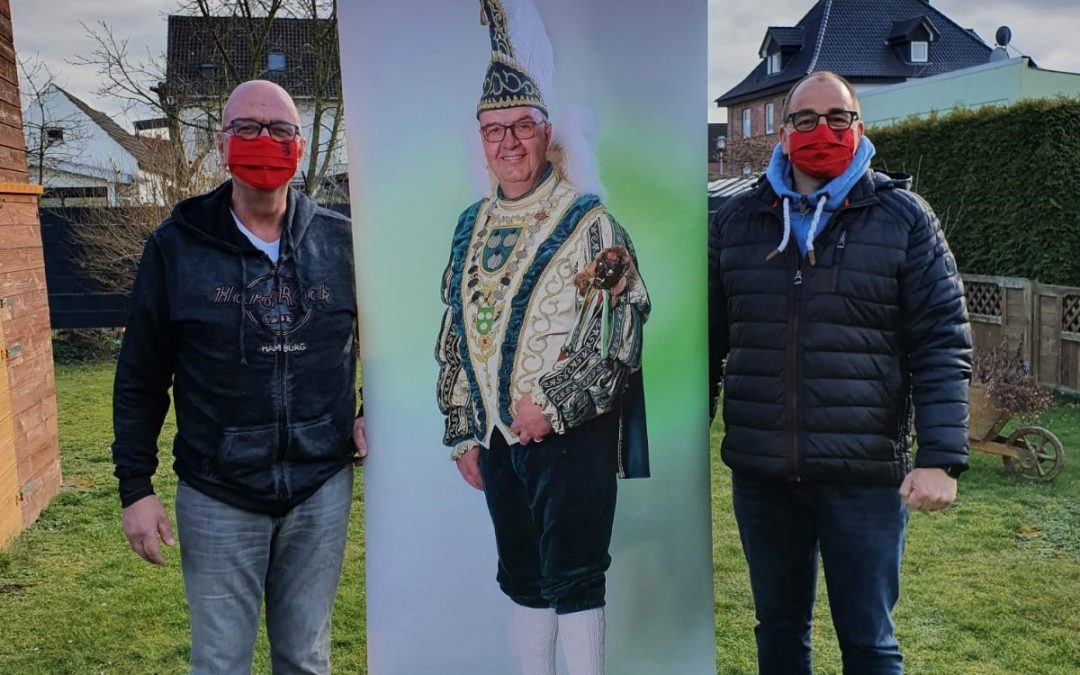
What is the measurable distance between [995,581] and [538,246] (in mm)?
3921

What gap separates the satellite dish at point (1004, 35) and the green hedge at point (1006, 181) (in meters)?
17.9

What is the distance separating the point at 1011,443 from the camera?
684 centimetres

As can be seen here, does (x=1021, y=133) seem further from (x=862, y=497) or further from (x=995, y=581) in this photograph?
(x=862, y=497)

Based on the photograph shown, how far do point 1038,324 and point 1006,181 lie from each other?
6.09 feet

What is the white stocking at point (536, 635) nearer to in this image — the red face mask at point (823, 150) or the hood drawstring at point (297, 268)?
the hood drawstring at point (297, 268)

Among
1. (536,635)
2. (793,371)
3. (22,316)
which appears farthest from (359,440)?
(22,316)

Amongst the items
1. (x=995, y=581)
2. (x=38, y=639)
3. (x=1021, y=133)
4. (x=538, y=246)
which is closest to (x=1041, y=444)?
(x=995, y=581)

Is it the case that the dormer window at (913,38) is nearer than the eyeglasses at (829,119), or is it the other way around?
the eyeglasses at (829,119)

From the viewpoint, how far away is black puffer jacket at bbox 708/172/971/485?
8.13ft

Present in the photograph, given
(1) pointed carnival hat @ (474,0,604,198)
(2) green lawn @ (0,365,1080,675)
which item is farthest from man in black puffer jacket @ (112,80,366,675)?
(2) green lawn @ (0,365,1080,675)

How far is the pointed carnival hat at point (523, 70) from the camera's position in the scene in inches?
94.7

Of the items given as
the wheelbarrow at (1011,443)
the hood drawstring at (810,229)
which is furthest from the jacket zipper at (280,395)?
the wheelbarrow at (1011,443)

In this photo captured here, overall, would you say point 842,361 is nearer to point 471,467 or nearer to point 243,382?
point 471,467

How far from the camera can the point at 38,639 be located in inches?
175
